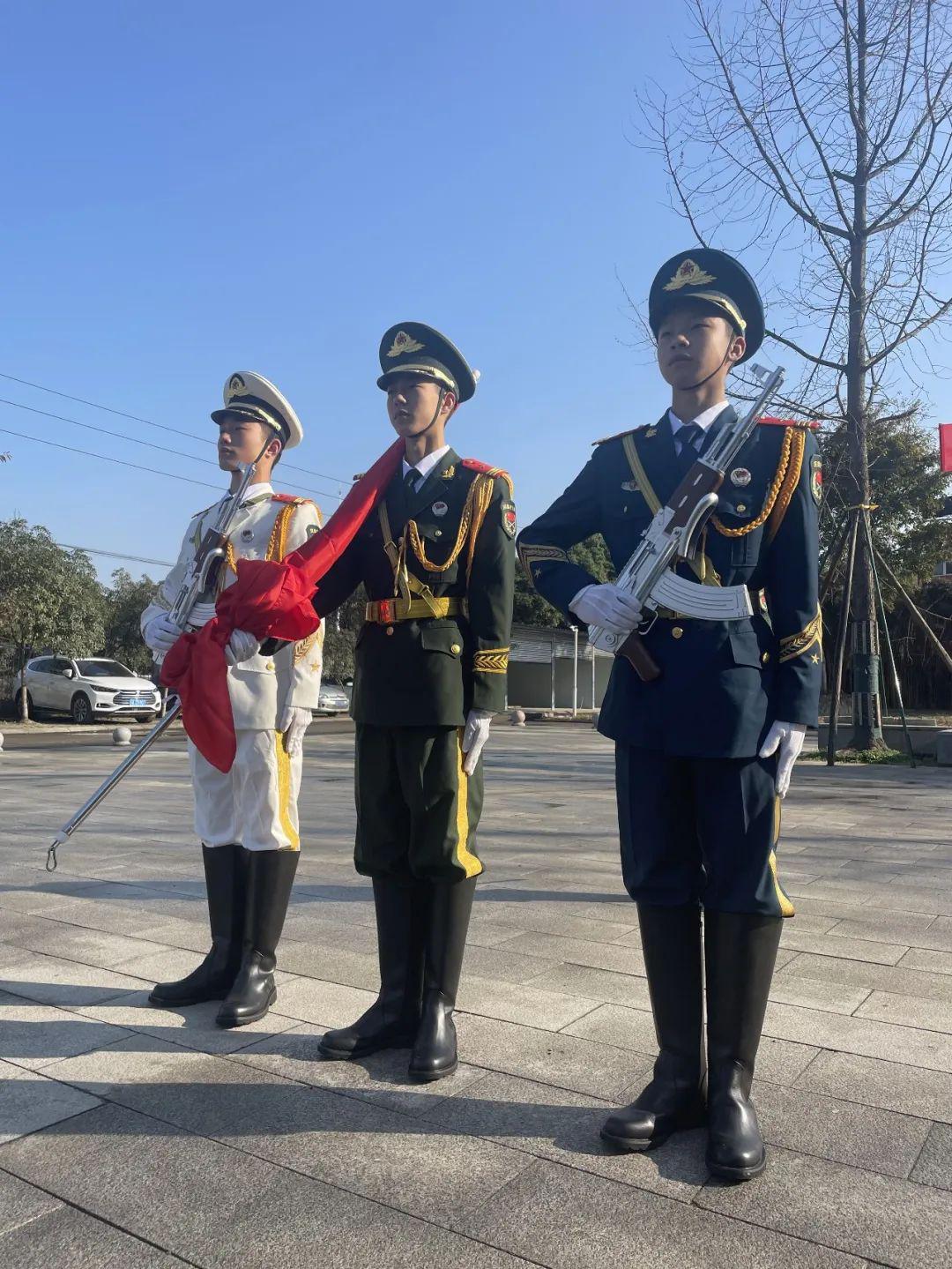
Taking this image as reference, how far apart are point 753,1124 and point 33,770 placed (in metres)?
11.2

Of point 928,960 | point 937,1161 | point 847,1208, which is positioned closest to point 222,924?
point 847,1208

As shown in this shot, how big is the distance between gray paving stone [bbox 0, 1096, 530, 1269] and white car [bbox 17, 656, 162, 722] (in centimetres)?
1974

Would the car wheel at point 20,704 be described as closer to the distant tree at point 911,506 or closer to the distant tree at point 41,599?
the distant tree at point 41,599

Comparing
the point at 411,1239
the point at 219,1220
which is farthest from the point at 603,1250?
the point at 219,1220

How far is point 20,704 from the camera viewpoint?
2297 centimetres

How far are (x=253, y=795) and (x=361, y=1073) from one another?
0.93m

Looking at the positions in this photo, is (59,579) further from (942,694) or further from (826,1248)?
(942,694)

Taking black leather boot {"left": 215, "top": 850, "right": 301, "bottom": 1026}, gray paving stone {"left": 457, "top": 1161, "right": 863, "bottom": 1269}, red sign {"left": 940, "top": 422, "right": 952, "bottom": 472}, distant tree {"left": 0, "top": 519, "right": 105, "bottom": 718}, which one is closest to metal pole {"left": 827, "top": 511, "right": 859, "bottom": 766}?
red sign {"left": 940, "top": 422, "right": 952, "bottom": 472}

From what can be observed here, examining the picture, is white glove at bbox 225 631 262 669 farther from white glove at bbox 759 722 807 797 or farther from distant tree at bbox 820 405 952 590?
distant tree at bbox 820 405 952 590

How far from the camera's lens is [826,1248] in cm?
189

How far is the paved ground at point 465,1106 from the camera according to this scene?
192cm

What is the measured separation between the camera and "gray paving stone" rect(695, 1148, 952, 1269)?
1896 millimetres

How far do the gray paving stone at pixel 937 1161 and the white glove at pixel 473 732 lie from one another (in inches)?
55.8

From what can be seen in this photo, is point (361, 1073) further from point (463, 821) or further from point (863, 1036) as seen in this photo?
point (863, 1036)
